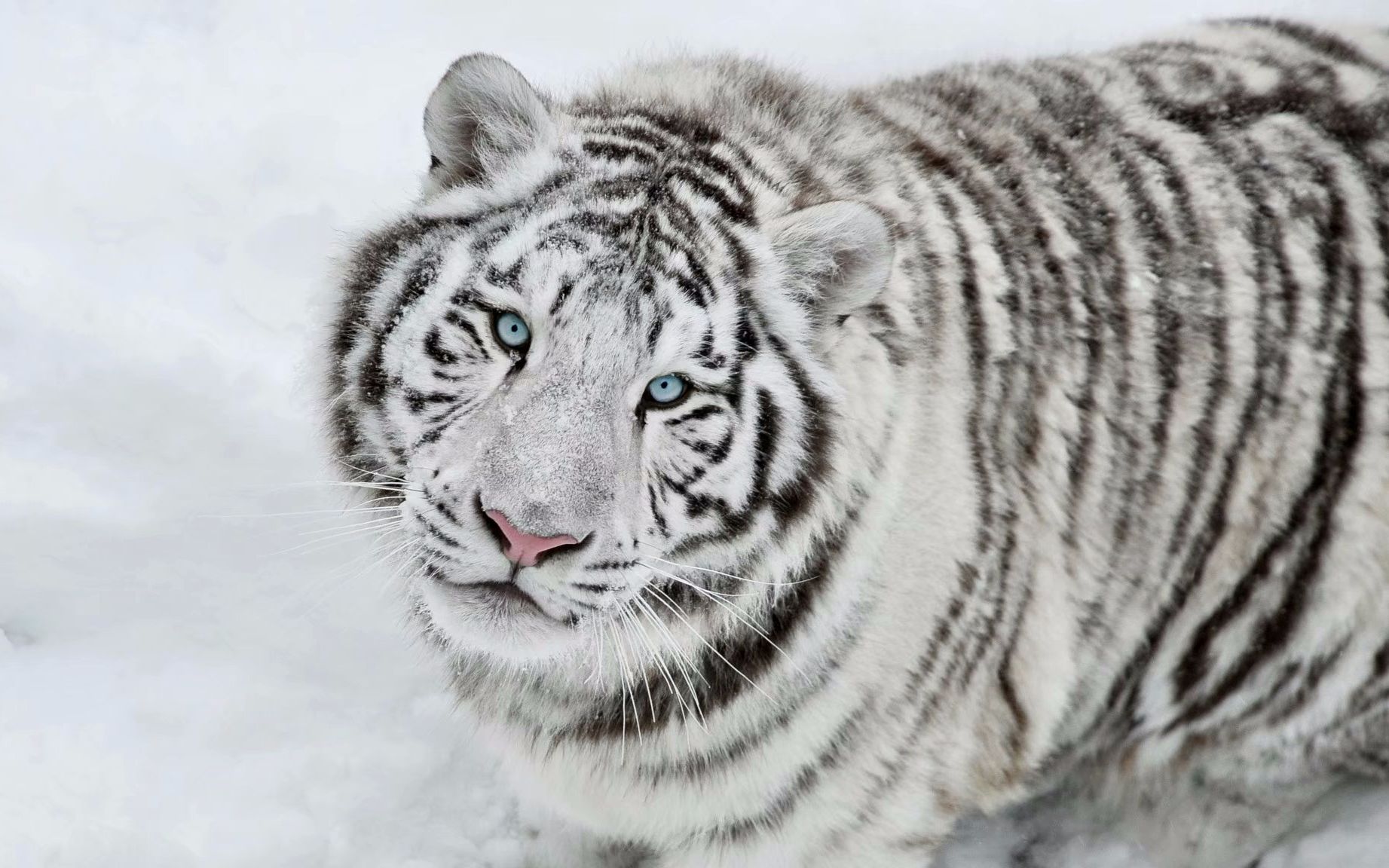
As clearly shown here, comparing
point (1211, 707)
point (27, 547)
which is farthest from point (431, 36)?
point (1211, 707)

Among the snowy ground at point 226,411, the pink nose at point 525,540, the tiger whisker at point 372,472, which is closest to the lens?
the pink nose at point 525,540

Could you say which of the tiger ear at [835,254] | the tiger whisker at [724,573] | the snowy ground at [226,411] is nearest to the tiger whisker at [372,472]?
the snowy ground at [226,411]

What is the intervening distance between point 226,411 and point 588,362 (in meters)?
1.69

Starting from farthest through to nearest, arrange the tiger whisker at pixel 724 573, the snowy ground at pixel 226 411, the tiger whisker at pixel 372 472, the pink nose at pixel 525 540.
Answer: the snowy ground at pixel 226 411, the tiger whisker at pixel 372 472, the tiger whisker at pixel 724 573, the pink nose at pixel 525 540

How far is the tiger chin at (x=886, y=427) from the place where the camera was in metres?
1.71

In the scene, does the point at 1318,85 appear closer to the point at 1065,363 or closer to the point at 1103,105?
the point at 1103,105

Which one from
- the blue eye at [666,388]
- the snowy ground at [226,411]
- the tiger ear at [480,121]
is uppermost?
the tiger ear at [480,121]

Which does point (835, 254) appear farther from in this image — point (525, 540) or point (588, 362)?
point (525, 540)

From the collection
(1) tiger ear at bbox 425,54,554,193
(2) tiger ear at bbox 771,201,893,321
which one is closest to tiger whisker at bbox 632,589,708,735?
(2) tiger ear at bbox 771,201,893,321

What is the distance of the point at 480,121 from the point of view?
1.83m

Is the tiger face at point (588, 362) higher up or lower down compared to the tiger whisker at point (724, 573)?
higher up

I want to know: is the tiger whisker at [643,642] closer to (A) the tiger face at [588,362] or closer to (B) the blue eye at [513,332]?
(A) the tiger face at [588,362]

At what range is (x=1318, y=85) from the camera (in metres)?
2.26

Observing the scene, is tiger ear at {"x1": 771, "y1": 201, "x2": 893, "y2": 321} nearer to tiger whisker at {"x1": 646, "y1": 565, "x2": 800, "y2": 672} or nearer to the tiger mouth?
tiger whisker at {"x1": 646, "y1": 565, "x2": 800, "y2": 672}
